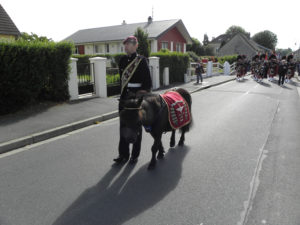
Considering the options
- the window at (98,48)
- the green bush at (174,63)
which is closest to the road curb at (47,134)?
the green bush at (174,63)

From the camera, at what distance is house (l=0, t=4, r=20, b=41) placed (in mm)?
19281

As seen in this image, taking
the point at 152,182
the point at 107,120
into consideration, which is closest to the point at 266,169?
the point at 152,182

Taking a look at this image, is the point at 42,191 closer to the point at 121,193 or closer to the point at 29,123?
the point at 121,193

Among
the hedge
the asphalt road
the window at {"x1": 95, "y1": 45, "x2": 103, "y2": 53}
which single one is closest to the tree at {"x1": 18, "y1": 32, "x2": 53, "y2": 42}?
the hedge

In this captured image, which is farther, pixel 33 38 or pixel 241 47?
pixel 241 47

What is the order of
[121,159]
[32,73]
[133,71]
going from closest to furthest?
[133,71], [121,159], [32,73]

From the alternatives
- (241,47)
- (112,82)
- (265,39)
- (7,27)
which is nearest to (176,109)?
(112,82)

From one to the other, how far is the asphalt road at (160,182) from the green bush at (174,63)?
37.1 ft

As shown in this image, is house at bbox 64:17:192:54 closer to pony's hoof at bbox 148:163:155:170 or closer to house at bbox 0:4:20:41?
house at bbox 0:4:20:41

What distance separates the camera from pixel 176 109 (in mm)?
4711

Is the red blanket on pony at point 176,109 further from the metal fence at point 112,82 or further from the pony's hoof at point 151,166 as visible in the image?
the metal fence at point 112,82

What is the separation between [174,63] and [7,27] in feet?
42.8

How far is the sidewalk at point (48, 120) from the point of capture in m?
5.80

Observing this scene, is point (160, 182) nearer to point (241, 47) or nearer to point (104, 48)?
point (104, 48)
